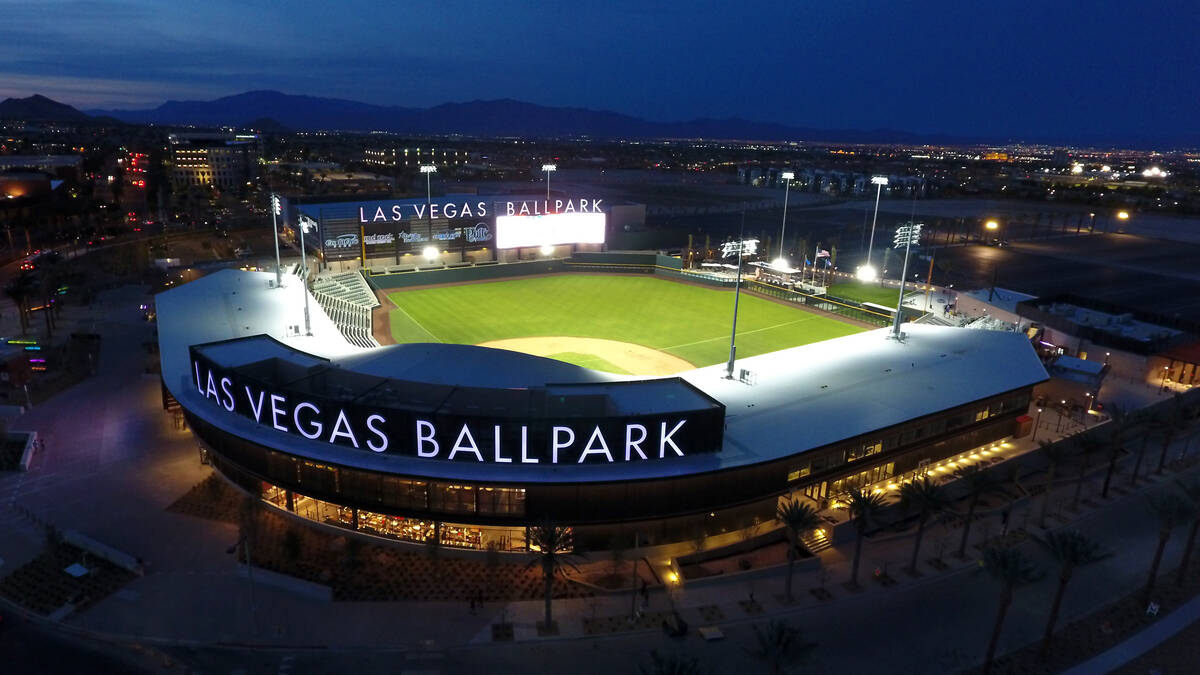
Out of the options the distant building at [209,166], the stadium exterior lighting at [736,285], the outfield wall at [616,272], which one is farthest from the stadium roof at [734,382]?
the distant building at [209,166]

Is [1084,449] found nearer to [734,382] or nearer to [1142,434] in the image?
[1142,434]

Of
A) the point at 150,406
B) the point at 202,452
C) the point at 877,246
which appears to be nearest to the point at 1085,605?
the point at 202,452

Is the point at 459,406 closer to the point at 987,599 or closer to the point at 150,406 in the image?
the point at 987,599

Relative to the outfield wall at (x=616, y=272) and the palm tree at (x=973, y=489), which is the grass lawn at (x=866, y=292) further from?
the palm tree at (x=973, y=489)

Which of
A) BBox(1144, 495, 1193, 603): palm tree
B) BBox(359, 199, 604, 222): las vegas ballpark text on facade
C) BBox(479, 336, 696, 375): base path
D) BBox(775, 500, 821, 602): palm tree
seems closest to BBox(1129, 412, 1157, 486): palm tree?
BBox(1144, 495, 1193, 603): palm tree

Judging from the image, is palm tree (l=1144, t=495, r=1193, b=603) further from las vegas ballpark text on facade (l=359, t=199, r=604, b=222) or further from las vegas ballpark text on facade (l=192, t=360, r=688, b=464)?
las vegas ballpark text on facade (l=359, t=199, r=604, b=222)

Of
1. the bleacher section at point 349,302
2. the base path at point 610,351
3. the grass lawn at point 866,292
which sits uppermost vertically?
the grass lawn at point 866,292
